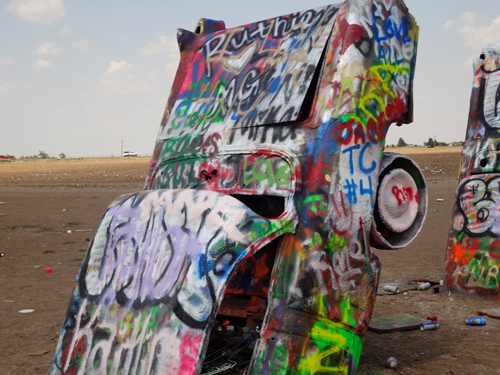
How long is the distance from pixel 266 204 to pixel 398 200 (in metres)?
1.00

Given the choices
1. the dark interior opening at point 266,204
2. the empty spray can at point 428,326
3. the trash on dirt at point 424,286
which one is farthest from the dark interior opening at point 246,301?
the trash on dirt at point 424,286

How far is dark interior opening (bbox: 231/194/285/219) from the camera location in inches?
151

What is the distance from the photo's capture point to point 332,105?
11.8ft

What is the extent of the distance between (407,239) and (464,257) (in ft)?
10.5

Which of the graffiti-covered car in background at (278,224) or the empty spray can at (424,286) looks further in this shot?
the empty spray can at (424,286)

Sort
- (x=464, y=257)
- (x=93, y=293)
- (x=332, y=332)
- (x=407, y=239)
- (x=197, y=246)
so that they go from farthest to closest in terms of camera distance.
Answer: (x=464, y=257)
(x=407, y=239)
(x=93, y=293)
(x=332, y=332)
(x=197, y=246)

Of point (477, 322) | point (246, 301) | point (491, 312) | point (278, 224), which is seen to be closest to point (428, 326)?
point (477, 322)

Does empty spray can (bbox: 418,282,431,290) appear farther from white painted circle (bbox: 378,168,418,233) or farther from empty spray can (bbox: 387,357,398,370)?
white painted circle (bbox: 378,168,418,233)

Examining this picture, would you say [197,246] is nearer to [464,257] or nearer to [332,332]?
[332,332]

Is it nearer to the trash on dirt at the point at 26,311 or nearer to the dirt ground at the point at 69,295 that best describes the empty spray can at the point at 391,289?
the dirt ground at the point at 69,295

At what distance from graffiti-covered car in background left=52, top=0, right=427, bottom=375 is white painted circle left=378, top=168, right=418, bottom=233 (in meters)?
0.01

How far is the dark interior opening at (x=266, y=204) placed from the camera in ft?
12.6

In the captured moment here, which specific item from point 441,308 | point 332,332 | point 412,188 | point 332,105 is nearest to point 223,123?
point 332,105

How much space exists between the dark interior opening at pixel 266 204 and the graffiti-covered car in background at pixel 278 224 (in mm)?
11
